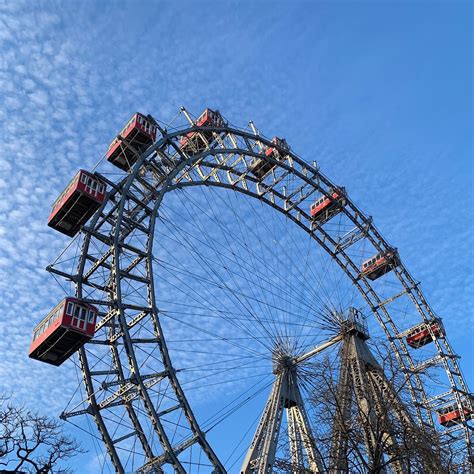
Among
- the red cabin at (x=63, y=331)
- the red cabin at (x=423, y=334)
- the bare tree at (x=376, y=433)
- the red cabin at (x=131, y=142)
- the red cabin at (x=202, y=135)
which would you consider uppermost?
the red cabin at (x=202, y=135)

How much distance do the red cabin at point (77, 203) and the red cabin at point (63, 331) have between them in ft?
15.8

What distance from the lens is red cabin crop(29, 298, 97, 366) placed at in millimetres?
20386

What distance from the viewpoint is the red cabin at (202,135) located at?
92.0 ft

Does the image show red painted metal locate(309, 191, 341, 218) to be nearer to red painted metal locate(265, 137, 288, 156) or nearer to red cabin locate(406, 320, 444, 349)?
red painted metal locate(265, 137, 288, 156)

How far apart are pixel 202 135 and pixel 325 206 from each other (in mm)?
9883

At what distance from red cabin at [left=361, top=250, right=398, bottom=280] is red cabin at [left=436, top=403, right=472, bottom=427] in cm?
885

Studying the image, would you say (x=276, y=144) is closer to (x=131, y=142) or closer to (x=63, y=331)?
(x=131, y=142)

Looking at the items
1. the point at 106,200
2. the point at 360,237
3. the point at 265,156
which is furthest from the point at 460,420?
the point at 106,200

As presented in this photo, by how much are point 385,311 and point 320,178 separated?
9.56 meters

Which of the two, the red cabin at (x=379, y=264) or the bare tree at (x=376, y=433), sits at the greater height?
the red cabin at (x=379, y=264)

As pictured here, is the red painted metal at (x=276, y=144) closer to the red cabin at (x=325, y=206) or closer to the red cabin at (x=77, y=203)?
the red cabin at (x=325, y=206)

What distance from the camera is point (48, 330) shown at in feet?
68.3

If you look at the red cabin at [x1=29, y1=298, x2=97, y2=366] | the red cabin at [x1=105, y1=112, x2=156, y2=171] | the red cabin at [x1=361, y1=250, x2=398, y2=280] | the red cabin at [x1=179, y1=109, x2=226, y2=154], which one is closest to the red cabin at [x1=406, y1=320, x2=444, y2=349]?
the red cabin at [x1=361, y1=250, x2=398, y2=280]

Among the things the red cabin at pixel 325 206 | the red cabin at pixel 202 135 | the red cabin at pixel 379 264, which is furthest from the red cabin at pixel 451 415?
the red cabin at pixel 202 135
